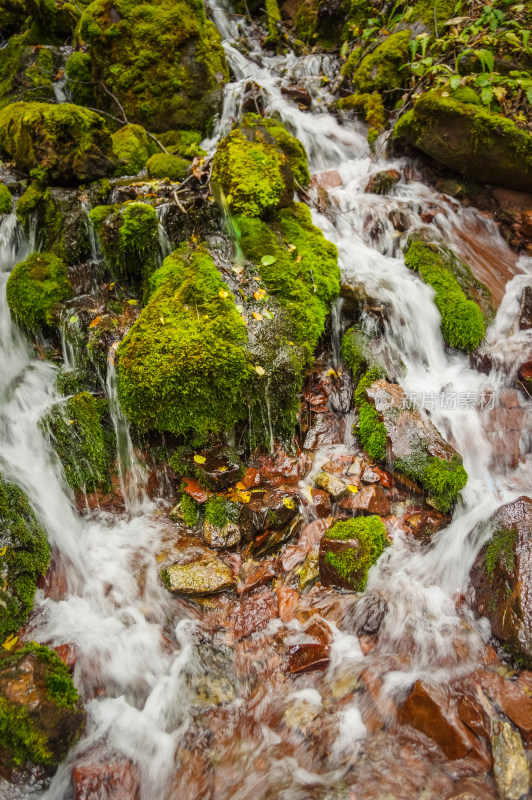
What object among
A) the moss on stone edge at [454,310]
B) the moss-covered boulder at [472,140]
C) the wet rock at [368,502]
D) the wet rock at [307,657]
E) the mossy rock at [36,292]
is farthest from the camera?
the moss-covered boulder at [472,140]

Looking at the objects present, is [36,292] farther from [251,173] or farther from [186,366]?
[251,173]

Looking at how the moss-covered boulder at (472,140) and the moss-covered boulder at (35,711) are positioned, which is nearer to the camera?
the moss-covered boulder at (35,711)

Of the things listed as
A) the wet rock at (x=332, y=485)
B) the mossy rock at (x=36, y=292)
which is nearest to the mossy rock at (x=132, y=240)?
the mossy rock at (x=36, y=292)

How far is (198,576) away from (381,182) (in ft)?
24.8

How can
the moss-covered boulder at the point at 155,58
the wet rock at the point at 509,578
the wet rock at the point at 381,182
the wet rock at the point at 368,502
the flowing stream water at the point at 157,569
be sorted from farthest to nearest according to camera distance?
the moss-covered boulder at the point at 155,58, the wet rock at the point at 381,182, the wet rock at the point at 368,502, the wet rock at the point at 509,578, the flowing stream water at the point at 157,569

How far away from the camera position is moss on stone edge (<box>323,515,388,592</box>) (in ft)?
12.1

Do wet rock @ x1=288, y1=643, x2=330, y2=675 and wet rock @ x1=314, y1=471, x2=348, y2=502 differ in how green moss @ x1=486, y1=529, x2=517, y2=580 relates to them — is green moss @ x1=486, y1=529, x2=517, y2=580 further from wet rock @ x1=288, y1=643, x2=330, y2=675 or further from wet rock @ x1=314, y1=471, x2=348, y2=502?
wet rock @ x1=288, y1=643, x2=330, y2=675

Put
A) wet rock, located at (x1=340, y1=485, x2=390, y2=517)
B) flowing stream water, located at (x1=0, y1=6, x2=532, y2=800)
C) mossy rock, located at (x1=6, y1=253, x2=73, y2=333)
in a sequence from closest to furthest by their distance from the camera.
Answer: flowing stream water, located at (x1=0, y1=6, x2=532, y2=800), wet rock, located at (x1=340, y1=485, x2=390, y2=517), mossy rock, located at (x1=6, y1=253, x2=73, y2=333)

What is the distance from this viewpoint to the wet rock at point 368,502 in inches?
167

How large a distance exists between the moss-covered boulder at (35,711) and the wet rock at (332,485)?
2.70 m

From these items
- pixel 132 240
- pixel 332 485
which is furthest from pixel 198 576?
pixel 132 240

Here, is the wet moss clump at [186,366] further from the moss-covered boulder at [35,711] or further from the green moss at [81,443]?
the moss-covered boulder at [35,711]

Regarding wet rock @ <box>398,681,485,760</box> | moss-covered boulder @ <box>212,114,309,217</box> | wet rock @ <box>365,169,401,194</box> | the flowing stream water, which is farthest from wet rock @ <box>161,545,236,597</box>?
wet rock @ <box>365,169,401,194</box>

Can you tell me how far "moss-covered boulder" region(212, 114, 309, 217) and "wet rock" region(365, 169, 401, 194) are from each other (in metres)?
3.02
